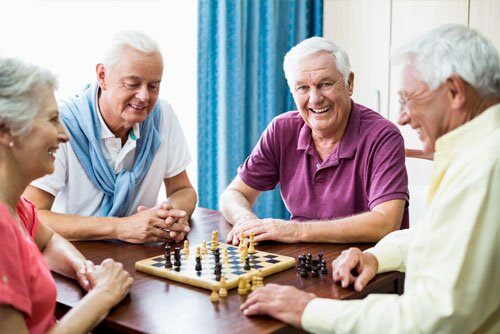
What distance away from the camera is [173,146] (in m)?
2.81

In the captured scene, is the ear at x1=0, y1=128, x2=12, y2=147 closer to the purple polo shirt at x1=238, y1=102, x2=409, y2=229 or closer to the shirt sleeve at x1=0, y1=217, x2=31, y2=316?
the shirt sleeve at x1=0, y1=217, x2=31, y2=316

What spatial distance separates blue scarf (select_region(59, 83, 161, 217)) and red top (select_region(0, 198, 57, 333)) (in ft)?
2.99

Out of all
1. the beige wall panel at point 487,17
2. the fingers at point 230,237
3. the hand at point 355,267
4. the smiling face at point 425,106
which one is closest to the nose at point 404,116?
the smiling face at point 425,106

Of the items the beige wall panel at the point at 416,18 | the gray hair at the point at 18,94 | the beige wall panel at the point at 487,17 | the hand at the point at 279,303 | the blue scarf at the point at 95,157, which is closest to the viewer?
the gray hair at the point at 18,94

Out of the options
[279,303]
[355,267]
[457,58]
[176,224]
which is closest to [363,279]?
[355,267]

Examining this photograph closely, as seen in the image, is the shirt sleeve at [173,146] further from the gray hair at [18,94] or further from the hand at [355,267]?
the gray hair at [18,94]

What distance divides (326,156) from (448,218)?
127 cm

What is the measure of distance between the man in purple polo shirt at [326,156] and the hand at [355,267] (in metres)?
0.45

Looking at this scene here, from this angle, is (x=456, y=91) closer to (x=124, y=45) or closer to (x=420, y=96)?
(x=420, y=96)

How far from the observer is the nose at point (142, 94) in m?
2.49

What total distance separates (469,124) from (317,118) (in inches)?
45.6

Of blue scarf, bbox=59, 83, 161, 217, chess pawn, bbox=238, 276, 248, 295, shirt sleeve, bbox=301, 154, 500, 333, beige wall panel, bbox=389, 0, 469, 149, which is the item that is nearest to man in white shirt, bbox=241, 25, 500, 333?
shirt sleeve, bbox=301, 154, 500, 333

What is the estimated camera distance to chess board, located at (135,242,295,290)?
1779 mm

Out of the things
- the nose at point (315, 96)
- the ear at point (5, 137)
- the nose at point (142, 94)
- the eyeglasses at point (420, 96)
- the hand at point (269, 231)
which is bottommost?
the hand at point (269, 231)
